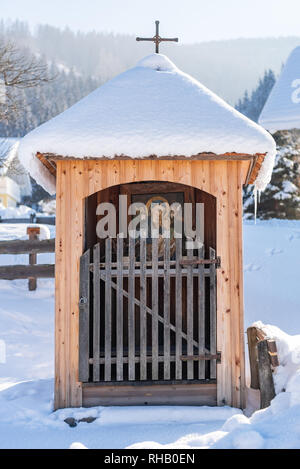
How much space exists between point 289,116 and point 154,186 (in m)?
10.9

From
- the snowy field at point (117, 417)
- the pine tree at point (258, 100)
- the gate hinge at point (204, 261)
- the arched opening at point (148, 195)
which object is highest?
the pine tree at point (258, 100)

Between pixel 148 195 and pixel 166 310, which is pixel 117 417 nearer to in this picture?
pixel 166 310

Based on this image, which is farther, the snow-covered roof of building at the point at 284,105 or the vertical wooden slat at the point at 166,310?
the snow-covered roof of building at the point at 284,105

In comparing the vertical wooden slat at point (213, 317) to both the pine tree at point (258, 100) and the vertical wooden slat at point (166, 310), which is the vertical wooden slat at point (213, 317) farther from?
the pine tree at point (258, 100)

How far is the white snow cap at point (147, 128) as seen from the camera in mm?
4598

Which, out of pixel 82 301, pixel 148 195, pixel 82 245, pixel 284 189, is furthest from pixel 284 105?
pixel 82 301

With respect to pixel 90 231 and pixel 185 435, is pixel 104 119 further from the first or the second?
pixel 185 435

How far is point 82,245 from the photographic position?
16.2 ft

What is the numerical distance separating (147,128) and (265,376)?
9.07ft

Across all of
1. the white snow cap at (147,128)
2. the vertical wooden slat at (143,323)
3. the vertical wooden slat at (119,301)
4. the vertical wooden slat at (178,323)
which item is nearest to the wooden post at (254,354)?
the vertical wooden slat at (178,323)

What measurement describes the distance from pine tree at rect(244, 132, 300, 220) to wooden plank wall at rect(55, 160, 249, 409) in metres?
15.2

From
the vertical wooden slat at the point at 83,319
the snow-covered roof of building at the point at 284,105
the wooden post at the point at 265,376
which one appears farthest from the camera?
the snow-covered roof of building at the point at 284,105

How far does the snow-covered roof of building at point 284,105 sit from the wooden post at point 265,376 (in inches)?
487
